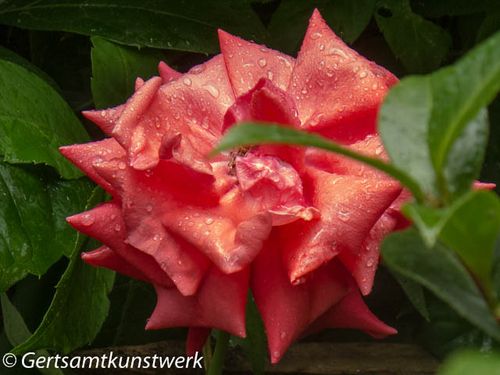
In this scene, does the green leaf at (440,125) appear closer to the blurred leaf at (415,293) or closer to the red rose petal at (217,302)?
the red rose petal at (217,302)

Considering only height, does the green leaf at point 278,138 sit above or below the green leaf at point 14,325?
above

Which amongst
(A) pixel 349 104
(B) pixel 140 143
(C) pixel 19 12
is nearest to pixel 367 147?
(A) pixel 349 104

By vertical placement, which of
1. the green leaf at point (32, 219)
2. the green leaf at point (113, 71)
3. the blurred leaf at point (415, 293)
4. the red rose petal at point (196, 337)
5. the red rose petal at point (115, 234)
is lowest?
the blurred leaf at point (415, 293)

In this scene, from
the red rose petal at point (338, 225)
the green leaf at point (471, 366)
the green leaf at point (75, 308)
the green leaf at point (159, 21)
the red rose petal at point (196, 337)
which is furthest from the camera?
the green leaf at point (159, 21)

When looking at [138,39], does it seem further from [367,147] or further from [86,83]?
[367,147]

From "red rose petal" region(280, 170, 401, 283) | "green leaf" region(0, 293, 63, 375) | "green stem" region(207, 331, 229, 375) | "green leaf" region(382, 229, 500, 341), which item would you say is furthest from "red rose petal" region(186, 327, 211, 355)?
"green leaf" region(382, 229, 500, 341)

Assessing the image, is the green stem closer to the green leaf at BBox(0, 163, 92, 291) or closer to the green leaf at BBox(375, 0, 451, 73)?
the green leaf at BBox(0, 163, 92, 291)

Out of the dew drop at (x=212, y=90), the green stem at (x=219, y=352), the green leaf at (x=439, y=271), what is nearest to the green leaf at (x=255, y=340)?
the green stem at (x=219, y=352)

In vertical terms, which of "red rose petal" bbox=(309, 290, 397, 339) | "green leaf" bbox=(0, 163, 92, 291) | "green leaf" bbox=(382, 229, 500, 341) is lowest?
"green leaf" bbox=(0, 163, 92, 291)
